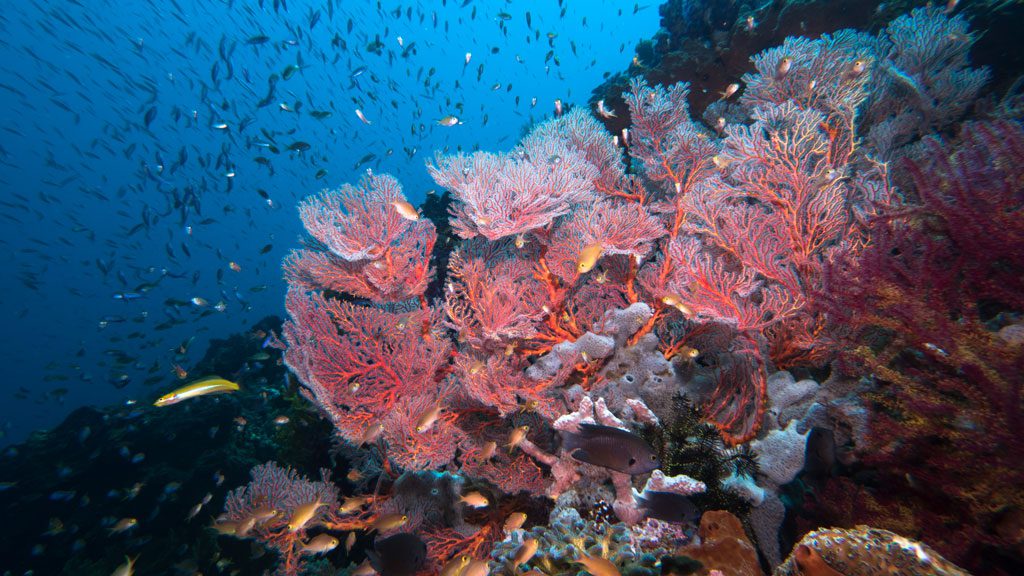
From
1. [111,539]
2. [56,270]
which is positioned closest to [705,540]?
[111,539]

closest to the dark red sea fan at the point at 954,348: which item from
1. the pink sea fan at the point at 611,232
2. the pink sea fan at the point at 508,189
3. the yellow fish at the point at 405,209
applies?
the pink sea fan at the point at 611,232

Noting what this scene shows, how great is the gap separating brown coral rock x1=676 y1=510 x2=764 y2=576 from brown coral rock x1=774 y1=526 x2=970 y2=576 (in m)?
0.53

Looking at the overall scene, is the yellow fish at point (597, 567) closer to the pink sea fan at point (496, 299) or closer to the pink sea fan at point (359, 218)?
the pink sea fan at point (496, 299)

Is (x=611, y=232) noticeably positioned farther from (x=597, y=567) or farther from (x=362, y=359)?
(x=362, y=359)

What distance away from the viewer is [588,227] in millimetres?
4160

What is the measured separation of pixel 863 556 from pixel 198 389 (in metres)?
4.91

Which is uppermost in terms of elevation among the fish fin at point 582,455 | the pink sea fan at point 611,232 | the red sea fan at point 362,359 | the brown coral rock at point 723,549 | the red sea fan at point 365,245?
the red sea fan at point 365,245

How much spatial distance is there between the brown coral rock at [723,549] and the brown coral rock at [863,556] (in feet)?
1.73

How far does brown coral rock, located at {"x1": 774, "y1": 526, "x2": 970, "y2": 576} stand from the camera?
71.9 inches

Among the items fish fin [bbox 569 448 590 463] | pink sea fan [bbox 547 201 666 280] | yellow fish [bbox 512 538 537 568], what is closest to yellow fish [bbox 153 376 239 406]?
yellow fish [bbox 512 538 537 568]

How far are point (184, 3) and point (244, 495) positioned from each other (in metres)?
91.4

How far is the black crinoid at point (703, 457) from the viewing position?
3.16 metres

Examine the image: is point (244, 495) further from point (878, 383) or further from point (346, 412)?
point (878, 383)

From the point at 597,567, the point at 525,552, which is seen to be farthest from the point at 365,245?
the point at 597,567
